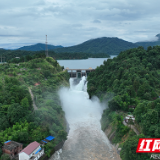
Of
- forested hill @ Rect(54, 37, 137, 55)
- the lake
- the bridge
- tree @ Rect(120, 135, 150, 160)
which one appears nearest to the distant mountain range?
forested hill @ Rect(54, 37, 137, 55)

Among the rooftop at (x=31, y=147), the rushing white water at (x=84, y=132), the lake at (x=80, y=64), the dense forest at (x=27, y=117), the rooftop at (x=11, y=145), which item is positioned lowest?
the rushing white water at (x=84, y=132)

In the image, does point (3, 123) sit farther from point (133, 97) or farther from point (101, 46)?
point (101, 46)

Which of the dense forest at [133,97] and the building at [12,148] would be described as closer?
the building at [12,148]

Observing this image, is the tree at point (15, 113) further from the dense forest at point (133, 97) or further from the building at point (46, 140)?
the dense forest at point (133, 97)

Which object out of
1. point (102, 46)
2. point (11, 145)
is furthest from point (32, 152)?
point (102, 46)

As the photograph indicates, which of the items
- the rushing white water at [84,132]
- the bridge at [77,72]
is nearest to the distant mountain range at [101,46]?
the bridge at [77,72]

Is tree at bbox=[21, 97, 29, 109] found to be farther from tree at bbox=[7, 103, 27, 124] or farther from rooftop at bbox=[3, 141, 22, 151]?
rooftop at bbox=[3, 141, 22, 151]
